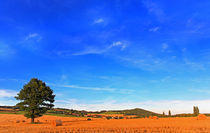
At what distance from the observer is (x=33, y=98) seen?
4453 cm

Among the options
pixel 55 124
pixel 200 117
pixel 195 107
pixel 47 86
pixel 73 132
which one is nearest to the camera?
pixel 73 132

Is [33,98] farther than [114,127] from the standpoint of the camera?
Yes

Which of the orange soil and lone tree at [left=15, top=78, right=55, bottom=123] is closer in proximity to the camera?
the orange soil

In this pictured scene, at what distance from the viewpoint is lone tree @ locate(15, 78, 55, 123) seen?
4440cm

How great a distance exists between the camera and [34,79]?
46750 mm

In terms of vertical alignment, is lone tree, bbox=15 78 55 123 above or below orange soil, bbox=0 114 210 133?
above

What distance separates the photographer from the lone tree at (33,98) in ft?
146

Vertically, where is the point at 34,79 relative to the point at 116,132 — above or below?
above

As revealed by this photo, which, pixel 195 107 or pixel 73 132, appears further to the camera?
pixel 195 107

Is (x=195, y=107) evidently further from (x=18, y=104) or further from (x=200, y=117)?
(x=18, y=104)

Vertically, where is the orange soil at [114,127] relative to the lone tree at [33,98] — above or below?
below

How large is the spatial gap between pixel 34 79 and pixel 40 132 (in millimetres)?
23591

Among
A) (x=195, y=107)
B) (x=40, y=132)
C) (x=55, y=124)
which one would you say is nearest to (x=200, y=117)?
(x=195, y=107)

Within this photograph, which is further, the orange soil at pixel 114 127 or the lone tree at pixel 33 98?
the lone tree at pixel 33 98
